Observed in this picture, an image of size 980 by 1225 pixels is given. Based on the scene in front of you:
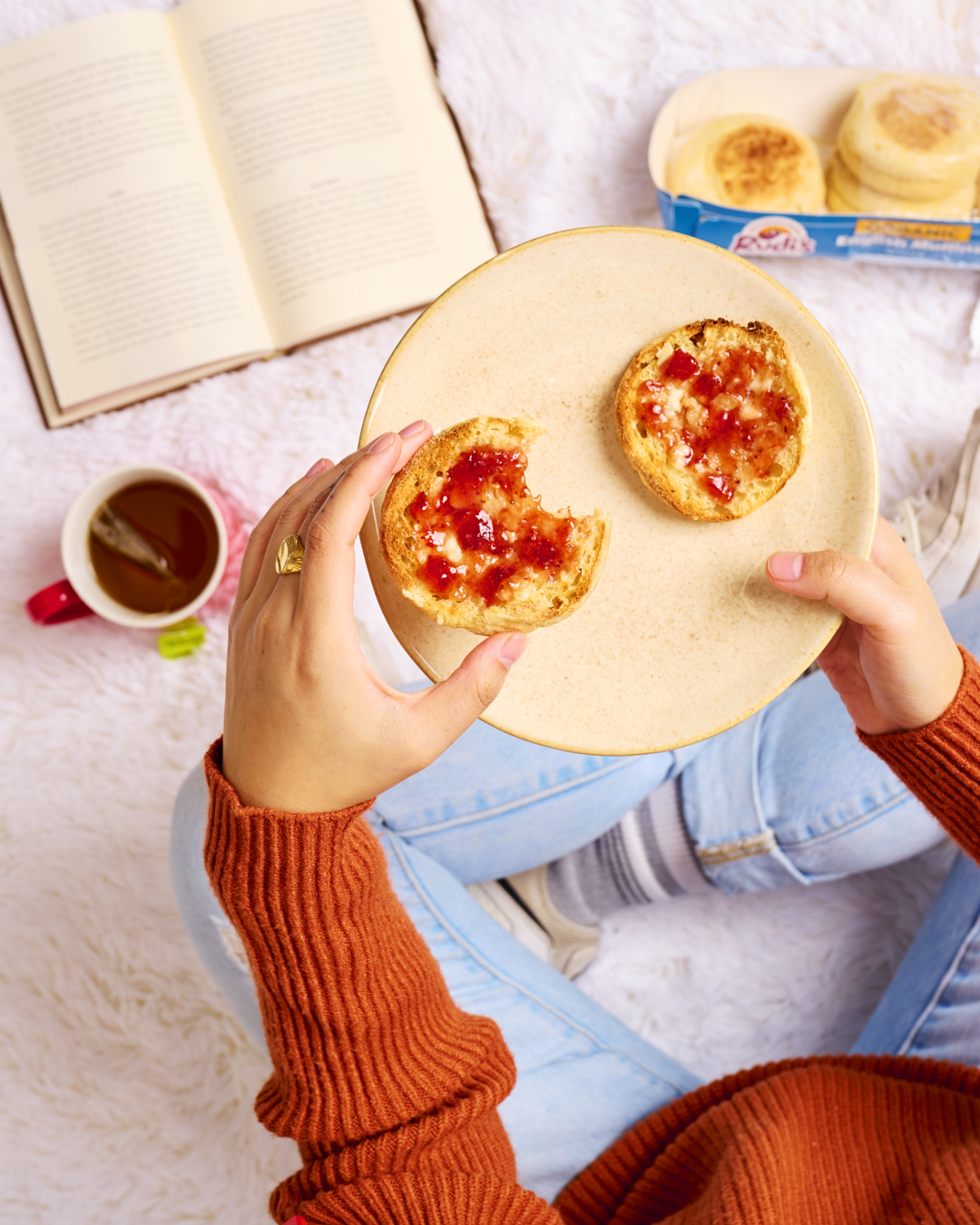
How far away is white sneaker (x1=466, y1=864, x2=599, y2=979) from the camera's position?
5.01 ft

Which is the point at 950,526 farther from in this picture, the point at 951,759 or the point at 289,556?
the point at 289,556

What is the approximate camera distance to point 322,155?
1.49 metres

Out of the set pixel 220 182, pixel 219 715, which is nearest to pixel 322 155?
pixel 220 182

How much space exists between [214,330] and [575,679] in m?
0.93

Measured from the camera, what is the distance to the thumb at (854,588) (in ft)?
2.88

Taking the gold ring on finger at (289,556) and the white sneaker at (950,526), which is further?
the white sneaker at (950,526)

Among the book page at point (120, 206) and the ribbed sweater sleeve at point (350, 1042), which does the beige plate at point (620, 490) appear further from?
the book page at point (120, 206)

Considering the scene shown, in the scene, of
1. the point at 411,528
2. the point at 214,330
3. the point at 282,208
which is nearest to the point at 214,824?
the point at 411,528

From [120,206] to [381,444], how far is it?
0.96m

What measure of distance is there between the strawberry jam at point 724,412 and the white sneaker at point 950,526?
646 mm

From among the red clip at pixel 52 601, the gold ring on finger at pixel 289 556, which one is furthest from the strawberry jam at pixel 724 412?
the red clip at pixel 52 601

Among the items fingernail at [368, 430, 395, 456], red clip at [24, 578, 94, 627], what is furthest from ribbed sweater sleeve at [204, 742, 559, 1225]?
red clip at [24, 578, 94, 627]

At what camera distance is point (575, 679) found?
1017 mm

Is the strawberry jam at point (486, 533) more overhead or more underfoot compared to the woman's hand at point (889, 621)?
more overhead
